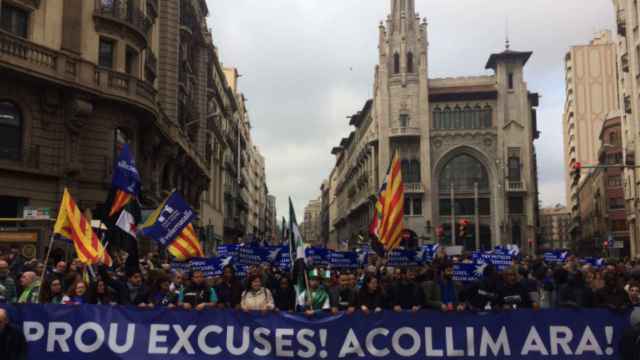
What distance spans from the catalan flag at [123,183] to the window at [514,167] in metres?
70.0

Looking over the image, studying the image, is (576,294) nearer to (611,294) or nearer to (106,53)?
(611,294)


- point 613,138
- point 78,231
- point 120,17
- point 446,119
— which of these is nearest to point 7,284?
point 78,231

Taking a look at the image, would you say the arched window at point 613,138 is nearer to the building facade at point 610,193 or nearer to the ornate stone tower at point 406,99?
the building facade at point 610,193

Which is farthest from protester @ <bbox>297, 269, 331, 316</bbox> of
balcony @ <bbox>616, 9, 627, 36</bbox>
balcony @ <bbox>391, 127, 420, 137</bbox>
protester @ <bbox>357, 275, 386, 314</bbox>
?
balcony @ <bbox>391, 127, 420, 137</bbox>

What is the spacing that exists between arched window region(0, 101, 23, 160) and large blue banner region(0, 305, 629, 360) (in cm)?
1748

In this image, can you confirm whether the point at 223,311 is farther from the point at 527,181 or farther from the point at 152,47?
the point at 527,181

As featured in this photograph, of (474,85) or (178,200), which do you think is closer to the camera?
(178,200)

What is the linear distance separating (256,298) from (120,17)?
22.7m

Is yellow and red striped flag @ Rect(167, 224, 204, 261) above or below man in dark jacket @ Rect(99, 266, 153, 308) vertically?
above

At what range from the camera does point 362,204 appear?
314 ft

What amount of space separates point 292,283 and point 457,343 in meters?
3.56

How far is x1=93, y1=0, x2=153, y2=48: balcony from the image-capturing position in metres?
29.6

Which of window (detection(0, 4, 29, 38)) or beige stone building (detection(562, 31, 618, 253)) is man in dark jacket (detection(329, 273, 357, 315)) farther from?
beige stone building (detection(562, 31, 618, 253))

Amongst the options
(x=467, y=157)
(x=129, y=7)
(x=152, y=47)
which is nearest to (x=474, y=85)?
(x=467, y=157)
